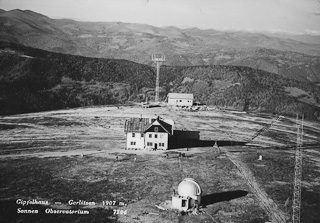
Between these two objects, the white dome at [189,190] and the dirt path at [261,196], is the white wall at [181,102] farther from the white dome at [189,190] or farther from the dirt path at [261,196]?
the white dome at [189,190]

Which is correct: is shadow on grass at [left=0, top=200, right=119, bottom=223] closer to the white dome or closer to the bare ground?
the bare ground

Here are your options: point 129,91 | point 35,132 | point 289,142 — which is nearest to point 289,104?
point 289,142

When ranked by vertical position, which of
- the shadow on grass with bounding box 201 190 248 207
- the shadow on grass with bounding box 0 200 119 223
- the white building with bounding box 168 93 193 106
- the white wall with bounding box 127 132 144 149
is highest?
the white building with bounding box 168 93 193 106

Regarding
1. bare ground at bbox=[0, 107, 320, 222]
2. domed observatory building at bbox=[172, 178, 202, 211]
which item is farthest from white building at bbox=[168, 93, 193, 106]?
domed observatory building at bbox=[172, 178, 202, 211]

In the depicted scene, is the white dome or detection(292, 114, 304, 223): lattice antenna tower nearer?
the white dome

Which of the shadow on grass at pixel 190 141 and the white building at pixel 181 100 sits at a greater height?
the white building at pixel 181 100

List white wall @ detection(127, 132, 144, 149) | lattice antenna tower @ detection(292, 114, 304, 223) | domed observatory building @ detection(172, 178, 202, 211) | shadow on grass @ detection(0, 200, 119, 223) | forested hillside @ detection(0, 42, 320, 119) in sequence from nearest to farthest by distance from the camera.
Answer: shadow on grass @ detection(0, 200, 119, 223), domed observatory building @ detection(172, 178, 202, 211), lattice antenna tower @ detection(292, 114, 304, 223), white wall @ detection(127, 132, 144, 149), forested hillside @ detection(0, 42, 320, 119)

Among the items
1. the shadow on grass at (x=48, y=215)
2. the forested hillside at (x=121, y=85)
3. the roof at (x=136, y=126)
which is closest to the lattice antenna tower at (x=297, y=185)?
the shadow on grass at (x=48, y=215)

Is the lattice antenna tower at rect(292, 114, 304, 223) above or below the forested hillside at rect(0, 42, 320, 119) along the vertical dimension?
below
